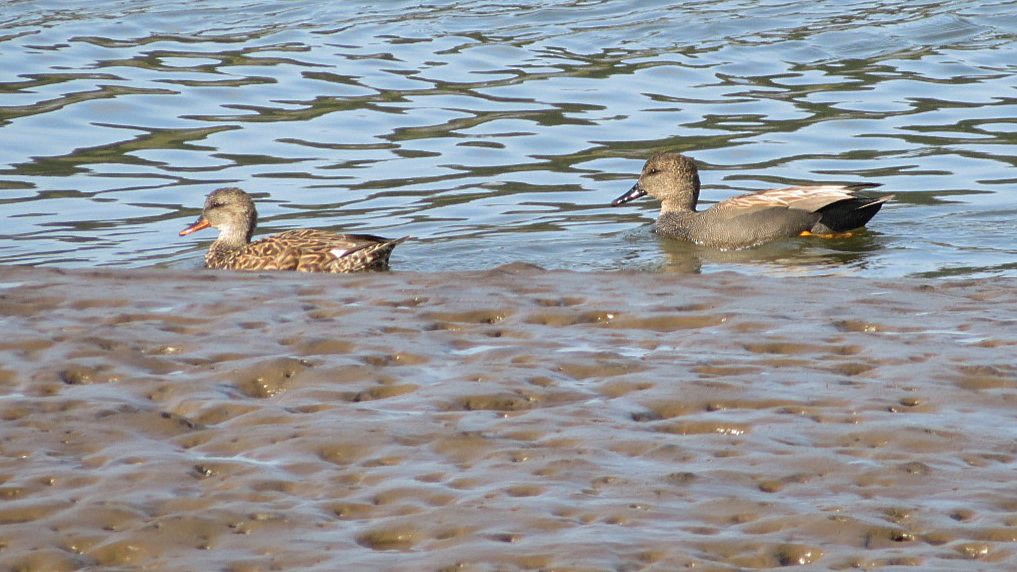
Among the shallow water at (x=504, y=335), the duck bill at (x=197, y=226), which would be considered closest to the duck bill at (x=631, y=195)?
the shallow water at (x=504, y=335)

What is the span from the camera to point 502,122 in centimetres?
1630

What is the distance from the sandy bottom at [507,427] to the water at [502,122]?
3.49 meters

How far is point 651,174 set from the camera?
13.2 meters

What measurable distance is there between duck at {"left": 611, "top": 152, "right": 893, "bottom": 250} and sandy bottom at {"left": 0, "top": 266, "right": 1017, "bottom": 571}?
3.36 meters

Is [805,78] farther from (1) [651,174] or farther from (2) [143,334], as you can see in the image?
(2) [143,334]

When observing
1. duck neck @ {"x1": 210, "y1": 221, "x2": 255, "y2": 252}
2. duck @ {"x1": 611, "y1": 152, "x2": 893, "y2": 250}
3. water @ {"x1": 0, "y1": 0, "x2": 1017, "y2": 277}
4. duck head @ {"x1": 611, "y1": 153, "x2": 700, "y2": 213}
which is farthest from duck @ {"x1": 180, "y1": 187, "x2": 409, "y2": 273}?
duck head @ {"x1": 611, "y1": 153, "x2": 700, "y2": 213}

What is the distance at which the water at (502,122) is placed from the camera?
12.5 metres

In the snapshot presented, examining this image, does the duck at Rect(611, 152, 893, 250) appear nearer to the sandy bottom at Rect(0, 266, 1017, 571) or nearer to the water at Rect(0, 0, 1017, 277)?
the water at Rect(0, 0, 1017, 277)

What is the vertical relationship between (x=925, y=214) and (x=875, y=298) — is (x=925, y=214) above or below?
below

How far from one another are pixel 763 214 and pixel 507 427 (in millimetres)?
6553

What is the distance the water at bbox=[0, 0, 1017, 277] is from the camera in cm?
1246

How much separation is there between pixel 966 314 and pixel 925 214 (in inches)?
196

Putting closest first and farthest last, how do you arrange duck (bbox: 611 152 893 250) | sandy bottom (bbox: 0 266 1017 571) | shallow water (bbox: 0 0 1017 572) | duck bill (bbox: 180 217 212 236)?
sandy bottom (bbox: 0 266 1017 571) → shallow water (bbox: 0 0 1017 572) → duck bill (bbox: 180 217 212 236) → duck (bbox: 611 152 893 250)

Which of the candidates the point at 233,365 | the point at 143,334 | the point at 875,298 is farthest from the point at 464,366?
the point at 875,298
